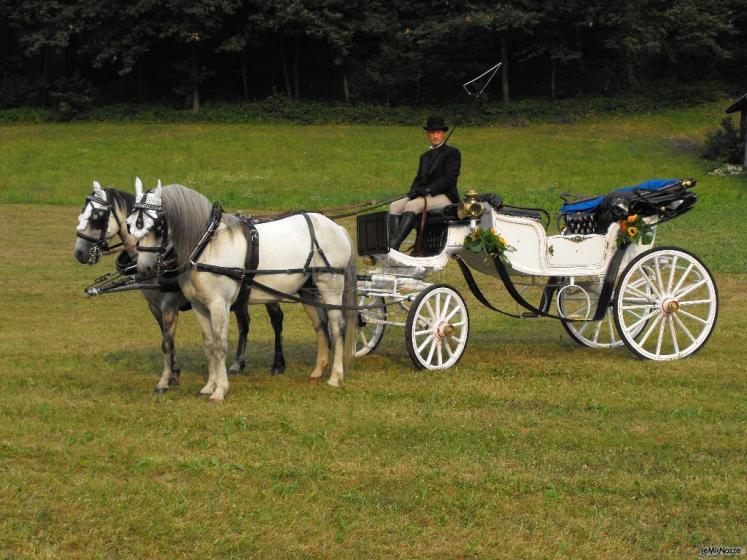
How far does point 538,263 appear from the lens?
11.9 m

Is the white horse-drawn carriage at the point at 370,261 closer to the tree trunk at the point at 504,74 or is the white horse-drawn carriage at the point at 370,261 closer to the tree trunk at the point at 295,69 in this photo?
the tree trunk at the point at 504,74

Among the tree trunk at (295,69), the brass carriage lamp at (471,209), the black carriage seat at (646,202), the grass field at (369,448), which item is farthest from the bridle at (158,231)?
the tree trunk at (295,69)

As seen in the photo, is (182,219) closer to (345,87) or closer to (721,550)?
(721,550)

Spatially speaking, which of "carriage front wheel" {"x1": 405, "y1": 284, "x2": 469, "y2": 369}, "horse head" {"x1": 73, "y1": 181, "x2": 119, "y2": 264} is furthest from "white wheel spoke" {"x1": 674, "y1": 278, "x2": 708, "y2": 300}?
"horse head" {"x1": 73, "y1": 181, "x2": 119, "y2": 264}

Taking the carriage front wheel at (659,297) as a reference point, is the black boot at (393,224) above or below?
above

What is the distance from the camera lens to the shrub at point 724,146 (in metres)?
41.5

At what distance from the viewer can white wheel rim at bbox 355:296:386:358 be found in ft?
40.1

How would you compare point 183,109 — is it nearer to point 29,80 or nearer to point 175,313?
point 29,80

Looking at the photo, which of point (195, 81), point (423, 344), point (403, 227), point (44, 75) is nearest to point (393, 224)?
point (403, 227)

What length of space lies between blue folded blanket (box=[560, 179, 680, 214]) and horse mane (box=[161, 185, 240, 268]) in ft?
16.1

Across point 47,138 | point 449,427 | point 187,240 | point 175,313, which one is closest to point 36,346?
point 175,313

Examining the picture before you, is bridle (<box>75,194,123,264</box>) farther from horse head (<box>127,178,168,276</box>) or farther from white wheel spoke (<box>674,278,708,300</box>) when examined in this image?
white wheel spoke (<box>674,278,708,300</box>)

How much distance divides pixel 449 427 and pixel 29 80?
182ft

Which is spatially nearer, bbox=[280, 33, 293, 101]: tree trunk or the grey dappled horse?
the grey dappled horse
